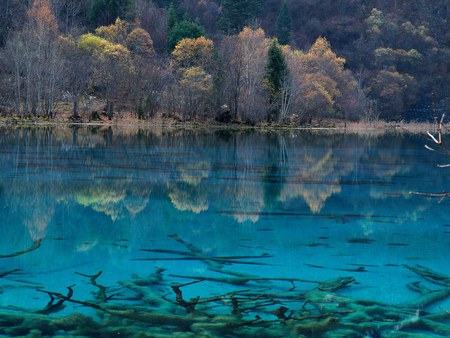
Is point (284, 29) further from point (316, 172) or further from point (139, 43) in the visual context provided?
point (316, 172)

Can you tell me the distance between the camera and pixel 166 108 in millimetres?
58031

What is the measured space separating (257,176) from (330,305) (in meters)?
11.5

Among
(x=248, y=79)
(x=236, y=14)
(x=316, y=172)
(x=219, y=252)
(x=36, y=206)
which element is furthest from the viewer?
(x=236, y=14)

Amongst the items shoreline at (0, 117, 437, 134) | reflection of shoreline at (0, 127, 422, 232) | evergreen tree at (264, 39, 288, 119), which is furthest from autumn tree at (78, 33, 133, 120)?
reflection of shoreline at (0, 127, 422, 232)

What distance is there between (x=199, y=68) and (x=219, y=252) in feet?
161

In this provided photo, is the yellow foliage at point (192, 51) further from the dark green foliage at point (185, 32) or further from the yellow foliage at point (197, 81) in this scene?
the dark green foliage at point (185, 32)

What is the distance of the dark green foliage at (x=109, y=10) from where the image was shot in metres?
77.4

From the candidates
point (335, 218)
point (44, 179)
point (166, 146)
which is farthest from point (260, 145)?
point (335, 218)

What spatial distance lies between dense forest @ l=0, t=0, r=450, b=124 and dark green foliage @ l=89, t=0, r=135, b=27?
0.13m

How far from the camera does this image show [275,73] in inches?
2223

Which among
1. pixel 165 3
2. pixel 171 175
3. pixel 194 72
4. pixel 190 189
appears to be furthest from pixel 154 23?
pixel 190 189

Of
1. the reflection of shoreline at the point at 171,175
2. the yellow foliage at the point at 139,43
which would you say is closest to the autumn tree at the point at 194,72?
the yellow foliage at the point at 139,43

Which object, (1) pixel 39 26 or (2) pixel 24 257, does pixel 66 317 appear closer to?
(2) pixel 24 257

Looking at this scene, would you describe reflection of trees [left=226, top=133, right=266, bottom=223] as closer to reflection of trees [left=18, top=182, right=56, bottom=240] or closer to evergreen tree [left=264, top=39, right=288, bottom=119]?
reflection of trees [left=18, top=182, right=56, bottom=240]
